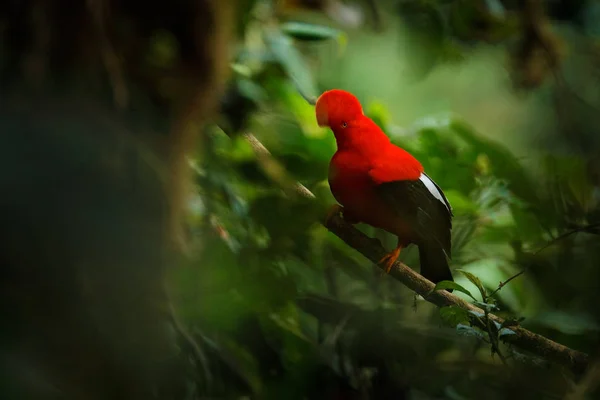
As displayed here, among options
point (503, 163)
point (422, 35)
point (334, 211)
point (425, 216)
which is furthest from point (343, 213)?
point (422, 35)

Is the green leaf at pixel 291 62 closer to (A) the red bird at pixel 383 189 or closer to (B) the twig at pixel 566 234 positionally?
(A) the red bird at pixel 383 189

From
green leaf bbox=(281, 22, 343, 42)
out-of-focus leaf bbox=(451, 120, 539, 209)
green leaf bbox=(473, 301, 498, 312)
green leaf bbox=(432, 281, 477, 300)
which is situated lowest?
green leaf bbox=(473, 301, 498, 312)

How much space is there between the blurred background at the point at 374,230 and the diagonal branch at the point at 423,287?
0.02m

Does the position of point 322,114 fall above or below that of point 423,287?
above

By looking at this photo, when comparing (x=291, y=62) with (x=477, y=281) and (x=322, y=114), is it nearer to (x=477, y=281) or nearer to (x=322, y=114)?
(x=322, y=114)

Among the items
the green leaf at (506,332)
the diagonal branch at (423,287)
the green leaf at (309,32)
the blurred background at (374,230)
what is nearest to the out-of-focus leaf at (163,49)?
the blurred background at (374,230)

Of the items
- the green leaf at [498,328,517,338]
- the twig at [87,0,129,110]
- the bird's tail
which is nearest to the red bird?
the bird's tail

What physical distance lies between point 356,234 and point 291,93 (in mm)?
356

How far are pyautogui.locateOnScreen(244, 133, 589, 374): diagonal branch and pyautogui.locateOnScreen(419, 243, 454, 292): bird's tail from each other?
20 millimetres

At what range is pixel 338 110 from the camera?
1015 mm

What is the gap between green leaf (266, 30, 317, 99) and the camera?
1120 mm

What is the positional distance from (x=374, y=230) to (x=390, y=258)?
0.06m

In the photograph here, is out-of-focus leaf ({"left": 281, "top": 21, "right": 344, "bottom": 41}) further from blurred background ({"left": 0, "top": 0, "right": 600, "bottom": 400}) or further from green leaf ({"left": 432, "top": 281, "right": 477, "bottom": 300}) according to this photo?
green leaf ({"left": 432, "top": 281, "right": 477, "bottom": 300})

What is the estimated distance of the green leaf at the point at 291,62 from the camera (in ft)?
3.67
